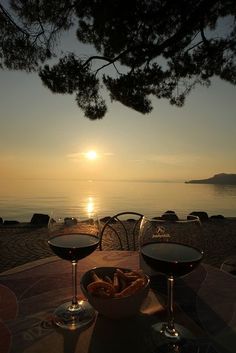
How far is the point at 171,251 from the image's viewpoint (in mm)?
973

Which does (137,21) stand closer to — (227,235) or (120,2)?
(120,2)

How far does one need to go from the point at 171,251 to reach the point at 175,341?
298mm

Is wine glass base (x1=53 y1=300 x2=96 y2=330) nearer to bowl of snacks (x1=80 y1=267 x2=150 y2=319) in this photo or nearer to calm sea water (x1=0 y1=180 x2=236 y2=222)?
bowl of snacks (x1=80 y1=267 x2=150 y2=319)

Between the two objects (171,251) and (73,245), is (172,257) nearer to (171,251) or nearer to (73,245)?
(171,251)

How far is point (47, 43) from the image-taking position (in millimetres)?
7449

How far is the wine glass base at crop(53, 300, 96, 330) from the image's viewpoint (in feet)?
3.41

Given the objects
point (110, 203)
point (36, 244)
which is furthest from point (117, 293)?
point (110, 203)

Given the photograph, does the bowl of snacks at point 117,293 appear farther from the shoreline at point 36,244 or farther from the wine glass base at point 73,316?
the shoreline at point 36,244

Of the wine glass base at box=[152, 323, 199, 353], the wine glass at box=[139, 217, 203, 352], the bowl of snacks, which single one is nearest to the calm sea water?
the bowl of snacks

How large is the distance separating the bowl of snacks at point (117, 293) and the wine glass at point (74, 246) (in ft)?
0.26

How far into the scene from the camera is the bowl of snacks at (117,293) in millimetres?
1009

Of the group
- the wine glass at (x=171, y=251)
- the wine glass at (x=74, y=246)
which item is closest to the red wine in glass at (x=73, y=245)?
the wine glass at (x=74, y=246)

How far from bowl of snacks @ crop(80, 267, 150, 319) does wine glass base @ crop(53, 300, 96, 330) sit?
0.22 feet

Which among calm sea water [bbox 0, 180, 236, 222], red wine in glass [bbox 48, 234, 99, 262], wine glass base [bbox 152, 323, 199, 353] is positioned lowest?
calm sea water [bbox 0, 180, 236, 222]
